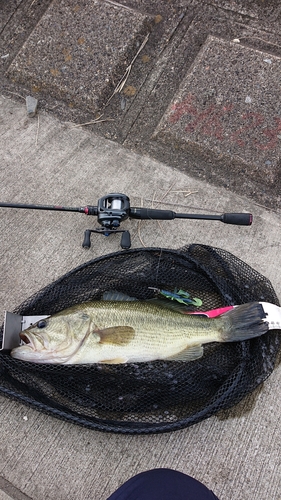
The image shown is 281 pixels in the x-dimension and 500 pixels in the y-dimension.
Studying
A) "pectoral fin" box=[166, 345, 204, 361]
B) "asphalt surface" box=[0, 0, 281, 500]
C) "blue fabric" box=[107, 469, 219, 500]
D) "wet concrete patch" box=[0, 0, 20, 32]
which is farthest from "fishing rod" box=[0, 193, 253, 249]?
"wet concrete patch" box=[0, 0, 20, 32]

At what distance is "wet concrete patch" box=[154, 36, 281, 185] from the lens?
344 centimetres

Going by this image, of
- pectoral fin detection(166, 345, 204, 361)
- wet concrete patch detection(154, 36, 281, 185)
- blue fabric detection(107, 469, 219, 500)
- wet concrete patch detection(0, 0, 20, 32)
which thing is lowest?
blue fabric detection(107, 469, 219, 500)

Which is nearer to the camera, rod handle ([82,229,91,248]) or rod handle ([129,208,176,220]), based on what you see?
rod handle ([129,208,176,220])

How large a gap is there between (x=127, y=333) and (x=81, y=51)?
257 centimetres

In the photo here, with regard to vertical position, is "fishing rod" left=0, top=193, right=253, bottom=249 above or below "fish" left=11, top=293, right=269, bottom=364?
above

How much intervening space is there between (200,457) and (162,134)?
7.77ft

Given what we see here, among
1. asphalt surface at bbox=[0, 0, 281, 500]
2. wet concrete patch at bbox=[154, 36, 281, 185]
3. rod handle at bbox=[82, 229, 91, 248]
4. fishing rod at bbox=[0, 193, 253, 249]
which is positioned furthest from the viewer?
wet concrete patch at bbox=[154, 36, 281, 185]

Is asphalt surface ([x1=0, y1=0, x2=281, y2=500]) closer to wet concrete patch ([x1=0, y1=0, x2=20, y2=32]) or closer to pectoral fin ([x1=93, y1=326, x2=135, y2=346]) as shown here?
wet concrete patch ([x1=0, y1=0, x2=20, y2=32])

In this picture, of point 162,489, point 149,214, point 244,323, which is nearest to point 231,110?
point 149,214

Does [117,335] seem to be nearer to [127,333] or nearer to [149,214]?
[127,333]

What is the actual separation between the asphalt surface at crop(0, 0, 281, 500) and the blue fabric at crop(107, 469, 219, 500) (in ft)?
1.02

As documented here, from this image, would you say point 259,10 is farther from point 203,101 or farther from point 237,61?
point 203,101

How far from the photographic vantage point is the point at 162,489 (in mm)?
2193

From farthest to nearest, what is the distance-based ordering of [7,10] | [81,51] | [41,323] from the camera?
[7,10] < [81,51] < [41,323]
